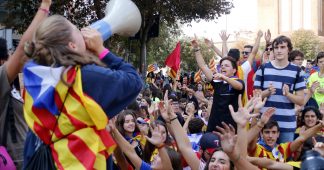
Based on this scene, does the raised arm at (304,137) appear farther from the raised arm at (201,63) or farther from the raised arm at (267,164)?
the raised arm at (201,63)

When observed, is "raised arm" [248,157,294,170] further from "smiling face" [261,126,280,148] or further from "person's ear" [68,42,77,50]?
"person's ear" [68,42,77,50]

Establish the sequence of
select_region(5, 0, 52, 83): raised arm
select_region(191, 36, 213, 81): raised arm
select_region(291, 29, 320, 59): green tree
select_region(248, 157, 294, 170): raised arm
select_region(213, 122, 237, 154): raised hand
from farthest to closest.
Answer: select_region(291, 29, 320, 59): green tree → select_region(191, 36, 213, 81): raised arm → select_region(248, 157, 294, 170): raised arm → select_region(213, 122, 237, 154): raised hand → select_region(5, 0, 52, 83): raised arm

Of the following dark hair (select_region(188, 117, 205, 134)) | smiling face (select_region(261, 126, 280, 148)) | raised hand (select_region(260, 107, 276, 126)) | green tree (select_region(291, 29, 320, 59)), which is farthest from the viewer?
green tree (select_region(291, 29, 320, 59))

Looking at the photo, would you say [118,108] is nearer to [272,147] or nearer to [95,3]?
[272,147]

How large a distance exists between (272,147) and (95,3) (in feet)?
50.1

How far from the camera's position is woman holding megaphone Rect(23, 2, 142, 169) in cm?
289

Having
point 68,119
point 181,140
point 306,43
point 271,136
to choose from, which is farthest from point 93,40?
point 306,43

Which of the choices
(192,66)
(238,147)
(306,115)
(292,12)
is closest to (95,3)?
(306,115)

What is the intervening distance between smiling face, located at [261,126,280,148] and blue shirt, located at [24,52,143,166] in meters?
3.47

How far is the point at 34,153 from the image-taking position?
305 cm

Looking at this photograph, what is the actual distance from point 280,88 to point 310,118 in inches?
24.5

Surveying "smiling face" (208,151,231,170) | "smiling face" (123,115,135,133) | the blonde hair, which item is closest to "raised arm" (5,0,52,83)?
the blonde hair

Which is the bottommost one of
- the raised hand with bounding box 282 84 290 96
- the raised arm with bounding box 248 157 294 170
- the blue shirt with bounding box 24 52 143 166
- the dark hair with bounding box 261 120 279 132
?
the raised arm with bounding box 248 157 294 170

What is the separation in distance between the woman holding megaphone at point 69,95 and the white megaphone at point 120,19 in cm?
29
